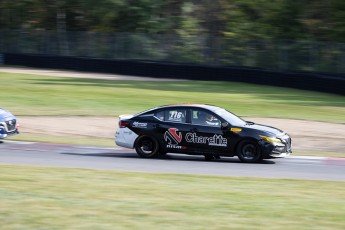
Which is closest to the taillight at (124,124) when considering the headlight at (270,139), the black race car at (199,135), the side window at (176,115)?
the black race car at (199,135)

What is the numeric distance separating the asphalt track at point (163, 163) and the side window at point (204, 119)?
88 centimetres

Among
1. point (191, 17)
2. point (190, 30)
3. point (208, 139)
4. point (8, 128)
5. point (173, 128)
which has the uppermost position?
point (191, 17)

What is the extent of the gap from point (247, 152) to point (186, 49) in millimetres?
31420

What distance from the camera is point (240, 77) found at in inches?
1726

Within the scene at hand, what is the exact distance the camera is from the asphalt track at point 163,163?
15.6 m

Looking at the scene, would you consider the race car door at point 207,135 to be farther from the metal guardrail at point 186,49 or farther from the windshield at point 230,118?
→ the metal guardrail at point 186,49

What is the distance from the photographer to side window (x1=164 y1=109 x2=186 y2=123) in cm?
1828

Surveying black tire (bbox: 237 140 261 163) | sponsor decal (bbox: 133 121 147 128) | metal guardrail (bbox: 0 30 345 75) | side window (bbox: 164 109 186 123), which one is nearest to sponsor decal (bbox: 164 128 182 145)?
side window (bbox: 164 109 186 123)

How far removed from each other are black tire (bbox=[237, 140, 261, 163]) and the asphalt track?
0.21 meters

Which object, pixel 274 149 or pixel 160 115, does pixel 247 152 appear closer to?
pixel 274 149

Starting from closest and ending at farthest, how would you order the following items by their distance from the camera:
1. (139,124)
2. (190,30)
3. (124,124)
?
1. (139,124)
2. (124,124)
3. (190,30)

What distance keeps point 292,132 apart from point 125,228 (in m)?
16.3

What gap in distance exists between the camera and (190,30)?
2446 inches

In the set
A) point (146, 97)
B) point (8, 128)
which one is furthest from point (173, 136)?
point (146, 97)
